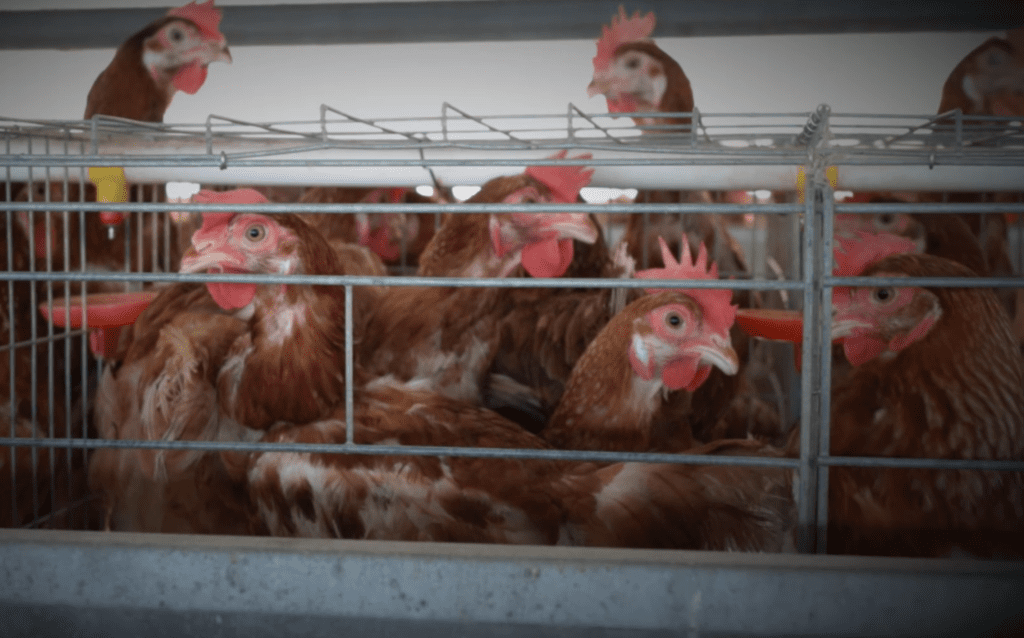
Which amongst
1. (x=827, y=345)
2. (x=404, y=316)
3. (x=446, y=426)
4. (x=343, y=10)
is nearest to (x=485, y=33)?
(x=343, y=10)

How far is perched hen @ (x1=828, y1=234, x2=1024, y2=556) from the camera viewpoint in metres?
1.11

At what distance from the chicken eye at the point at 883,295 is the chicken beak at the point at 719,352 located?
0.22m

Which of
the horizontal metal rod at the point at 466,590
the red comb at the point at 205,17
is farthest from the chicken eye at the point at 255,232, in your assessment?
the red comb at the point at 205,17

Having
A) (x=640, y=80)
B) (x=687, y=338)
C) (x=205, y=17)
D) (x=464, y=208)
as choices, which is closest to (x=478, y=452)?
(x=464, y=208)

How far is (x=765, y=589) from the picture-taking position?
827 mm

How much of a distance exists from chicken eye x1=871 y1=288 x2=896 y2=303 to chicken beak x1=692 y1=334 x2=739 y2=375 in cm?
22

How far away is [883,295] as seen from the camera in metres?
1.23

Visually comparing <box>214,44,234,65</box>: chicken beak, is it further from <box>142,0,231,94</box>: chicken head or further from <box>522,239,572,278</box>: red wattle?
<box>522,239,572,278</box>: red wattle

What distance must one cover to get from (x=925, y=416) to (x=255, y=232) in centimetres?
107

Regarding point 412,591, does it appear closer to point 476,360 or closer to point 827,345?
point 827,345

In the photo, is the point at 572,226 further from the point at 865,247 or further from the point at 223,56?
the point at 223,56

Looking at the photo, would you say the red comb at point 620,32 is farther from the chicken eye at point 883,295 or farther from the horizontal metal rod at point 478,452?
the horizontal metal rod at point 478,452

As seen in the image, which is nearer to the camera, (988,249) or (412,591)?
(412,591)

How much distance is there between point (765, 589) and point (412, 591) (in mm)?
356
